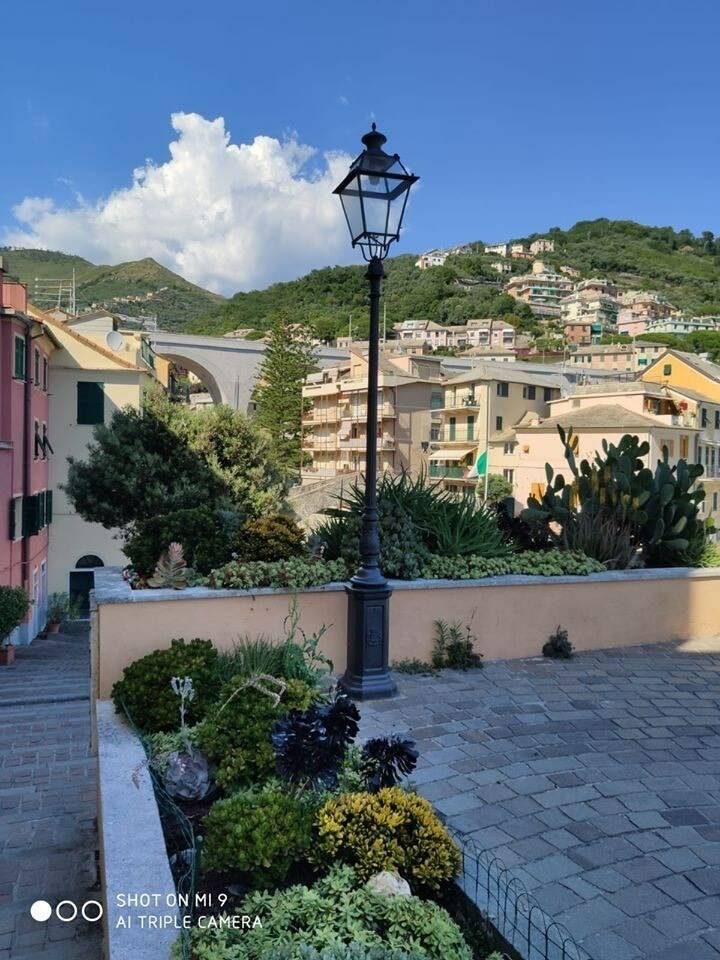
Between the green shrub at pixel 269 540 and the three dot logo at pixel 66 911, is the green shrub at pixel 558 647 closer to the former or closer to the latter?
the green shrub at pixel 269 540

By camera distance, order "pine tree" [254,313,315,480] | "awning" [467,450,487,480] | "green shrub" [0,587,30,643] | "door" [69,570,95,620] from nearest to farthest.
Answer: "green shrub" [0,587,30,643] → "door" [69,570,95,620] → "pine tree" [254,313,315,480] → "awning" [467,450,487,480]

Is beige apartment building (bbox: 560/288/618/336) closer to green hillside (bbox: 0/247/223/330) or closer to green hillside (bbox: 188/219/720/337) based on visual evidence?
green hillside (bbox: 188/219/720/337)

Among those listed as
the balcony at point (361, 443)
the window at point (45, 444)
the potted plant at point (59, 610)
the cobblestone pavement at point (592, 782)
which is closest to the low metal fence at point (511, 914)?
the cobblestone pavement at point (592, 782)

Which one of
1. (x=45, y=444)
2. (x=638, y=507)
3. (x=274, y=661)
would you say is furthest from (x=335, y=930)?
(x=45, y=444)

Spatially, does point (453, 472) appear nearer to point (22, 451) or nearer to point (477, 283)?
point (22, 451)

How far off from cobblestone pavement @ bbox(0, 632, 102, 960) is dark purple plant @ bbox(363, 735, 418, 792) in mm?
1451

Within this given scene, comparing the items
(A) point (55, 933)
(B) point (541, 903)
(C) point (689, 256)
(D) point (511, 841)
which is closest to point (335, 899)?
(B) point (541, 903)

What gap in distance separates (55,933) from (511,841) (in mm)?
2220

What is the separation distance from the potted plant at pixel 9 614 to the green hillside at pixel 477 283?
3591 centimetres

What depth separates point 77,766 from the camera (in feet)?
19.8

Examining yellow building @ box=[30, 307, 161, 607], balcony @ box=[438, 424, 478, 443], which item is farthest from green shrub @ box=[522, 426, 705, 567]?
balcony @ box=[438, 424, 478, 443]

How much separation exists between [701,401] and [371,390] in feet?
130

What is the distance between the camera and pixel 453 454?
170ft

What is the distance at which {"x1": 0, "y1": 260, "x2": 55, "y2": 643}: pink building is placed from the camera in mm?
20203
